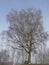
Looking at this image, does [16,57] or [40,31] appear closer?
[40,31]

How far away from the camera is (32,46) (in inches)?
1403

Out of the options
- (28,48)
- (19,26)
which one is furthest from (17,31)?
(28,48)

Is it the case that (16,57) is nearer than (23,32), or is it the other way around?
(23,32)

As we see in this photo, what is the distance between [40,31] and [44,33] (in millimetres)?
815

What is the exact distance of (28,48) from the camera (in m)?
35.7

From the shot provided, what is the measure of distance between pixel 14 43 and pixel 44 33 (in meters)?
5.79

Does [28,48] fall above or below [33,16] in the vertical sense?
below

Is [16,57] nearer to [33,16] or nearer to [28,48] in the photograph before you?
[28,48]

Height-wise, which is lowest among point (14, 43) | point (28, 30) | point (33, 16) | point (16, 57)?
point (16, 57)

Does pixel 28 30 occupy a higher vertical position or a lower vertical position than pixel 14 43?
higher

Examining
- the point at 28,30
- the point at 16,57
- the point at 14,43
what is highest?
the point at 28,30

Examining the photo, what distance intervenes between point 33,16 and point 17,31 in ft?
13.4

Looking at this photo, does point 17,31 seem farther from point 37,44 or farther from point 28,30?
point 37,44

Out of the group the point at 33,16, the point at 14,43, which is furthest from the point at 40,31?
the point at 14,43
